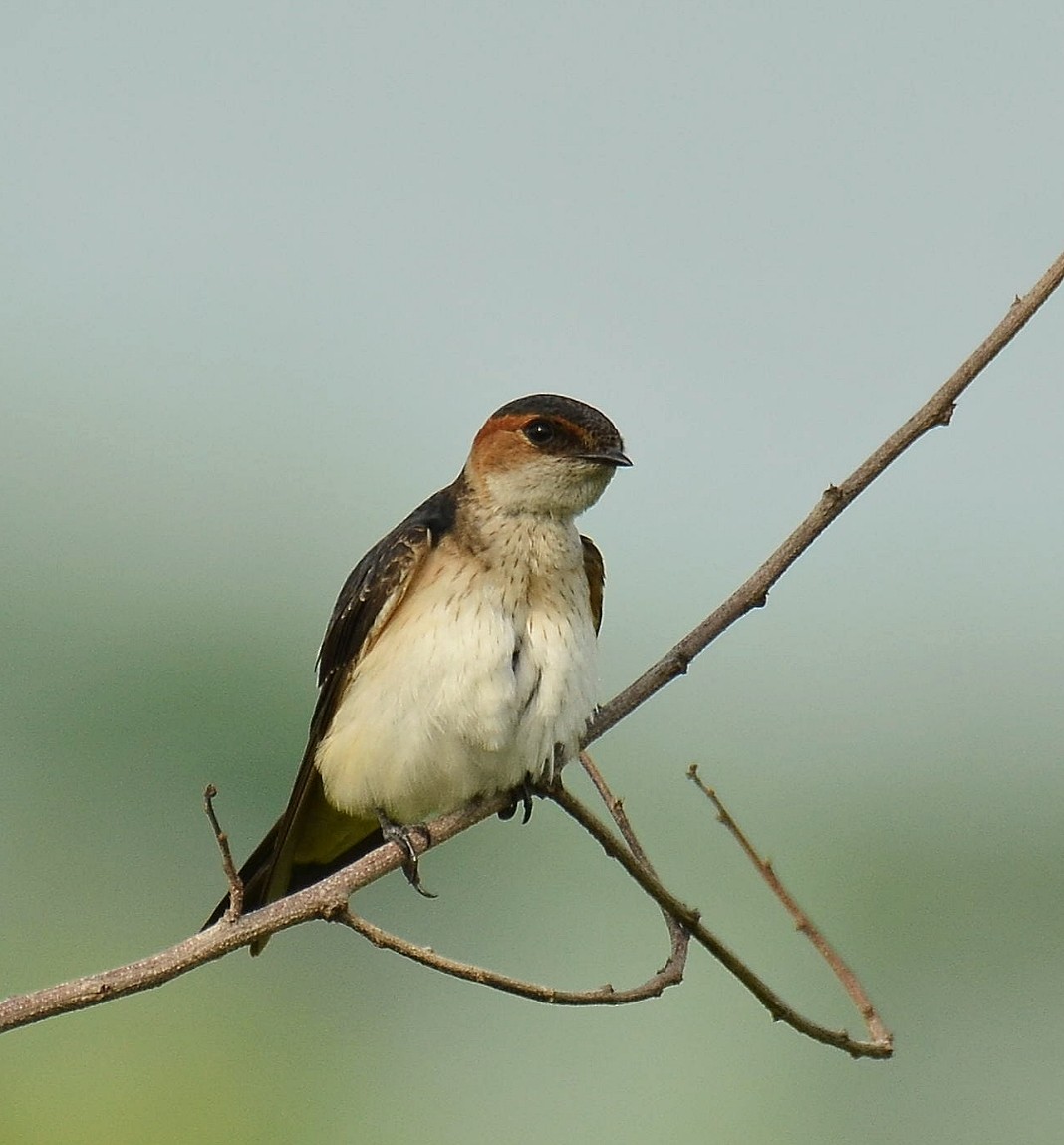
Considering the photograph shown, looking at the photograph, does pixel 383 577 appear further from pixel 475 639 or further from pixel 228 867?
pixel 228 867

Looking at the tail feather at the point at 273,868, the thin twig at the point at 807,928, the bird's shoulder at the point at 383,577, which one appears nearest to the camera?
the thin twig at the point at 807,928

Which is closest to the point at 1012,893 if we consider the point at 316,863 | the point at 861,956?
the point at 861,956

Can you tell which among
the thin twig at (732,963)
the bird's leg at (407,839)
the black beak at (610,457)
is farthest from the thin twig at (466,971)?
the black beak at (610,457)

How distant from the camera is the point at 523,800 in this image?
4547mm

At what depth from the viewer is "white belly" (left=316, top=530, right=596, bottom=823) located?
4387mm

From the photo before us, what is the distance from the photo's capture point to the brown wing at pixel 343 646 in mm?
4652

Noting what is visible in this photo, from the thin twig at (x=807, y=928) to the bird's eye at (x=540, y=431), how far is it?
4.20ft

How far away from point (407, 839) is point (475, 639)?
49cm

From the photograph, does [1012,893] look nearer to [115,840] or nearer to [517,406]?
[115,840]

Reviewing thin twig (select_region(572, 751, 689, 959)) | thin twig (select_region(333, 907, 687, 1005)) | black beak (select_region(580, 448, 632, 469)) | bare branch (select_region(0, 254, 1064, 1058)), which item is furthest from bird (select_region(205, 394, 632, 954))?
thin twig (select_region(333, 907, 687, 1005))

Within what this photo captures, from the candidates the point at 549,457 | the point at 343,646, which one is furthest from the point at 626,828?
the point at 343,646

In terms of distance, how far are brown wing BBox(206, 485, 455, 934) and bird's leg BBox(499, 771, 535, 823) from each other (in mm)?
543

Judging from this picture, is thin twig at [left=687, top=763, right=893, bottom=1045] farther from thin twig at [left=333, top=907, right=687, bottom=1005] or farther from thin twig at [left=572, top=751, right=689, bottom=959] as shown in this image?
thin twig at [left=333, top=907, right=687, bottom=1005]

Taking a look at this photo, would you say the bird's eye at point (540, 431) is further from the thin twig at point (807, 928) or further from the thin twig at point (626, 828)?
the thin twig at point (807, 928)
